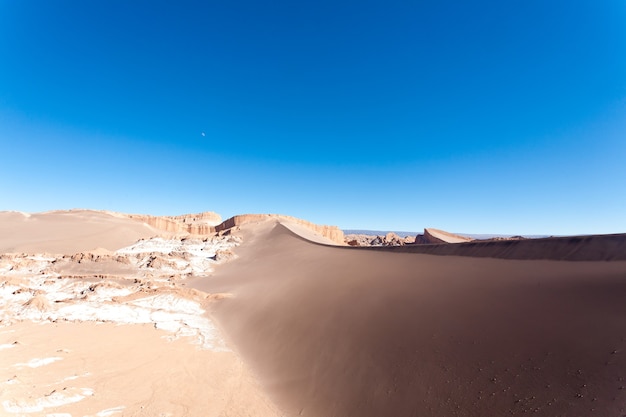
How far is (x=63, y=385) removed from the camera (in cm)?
557

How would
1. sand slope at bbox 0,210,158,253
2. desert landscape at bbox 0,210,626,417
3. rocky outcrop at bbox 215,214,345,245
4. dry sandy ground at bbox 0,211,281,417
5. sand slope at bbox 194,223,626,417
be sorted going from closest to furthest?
sand slope at bbox 194,223,626,417
desert landscape at bbox 0,210,626,417
dry sandy ground at bbox 0,211,281,417
sand slope at bbox 0,210,158,253
rocky outcrop at bbox 215,214,345,245

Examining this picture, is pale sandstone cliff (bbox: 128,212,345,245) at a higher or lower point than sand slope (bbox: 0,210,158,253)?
higher

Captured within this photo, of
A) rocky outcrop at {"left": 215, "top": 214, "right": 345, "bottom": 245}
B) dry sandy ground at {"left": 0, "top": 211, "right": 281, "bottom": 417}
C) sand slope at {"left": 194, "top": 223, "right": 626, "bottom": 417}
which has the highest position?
rocky outcrop at {"left": 215, "top": 214, "right": 345, "bottom": 245}

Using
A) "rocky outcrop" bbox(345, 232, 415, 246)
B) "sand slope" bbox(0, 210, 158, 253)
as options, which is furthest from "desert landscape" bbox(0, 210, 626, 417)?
"rocky outcrop" bbox(345, 232, 415, 246)

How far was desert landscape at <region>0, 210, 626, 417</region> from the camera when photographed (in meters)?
4.03

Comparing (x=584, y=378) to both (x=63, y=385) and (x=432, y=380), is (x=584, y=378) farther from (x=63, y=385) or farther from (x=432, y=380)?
(x=63, y=385)

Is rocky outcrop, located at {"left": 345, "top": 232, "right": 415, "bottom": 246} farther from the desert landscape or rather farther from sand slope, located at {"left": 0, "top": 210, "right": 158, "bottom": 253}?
sand slope, located at {"left": 0, "top": 210, "right": 158, "bottom": 253}

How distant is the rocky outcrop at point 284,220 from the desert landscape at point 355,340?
29.9m

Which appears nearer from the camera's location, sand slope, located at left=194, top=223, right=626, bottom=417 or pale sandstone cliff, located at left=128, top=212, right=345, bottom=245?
sand slope, located at left=194, top=223, right=626, bottom=417


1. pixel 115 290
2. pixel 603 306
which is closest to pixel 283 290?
pixel 115 290

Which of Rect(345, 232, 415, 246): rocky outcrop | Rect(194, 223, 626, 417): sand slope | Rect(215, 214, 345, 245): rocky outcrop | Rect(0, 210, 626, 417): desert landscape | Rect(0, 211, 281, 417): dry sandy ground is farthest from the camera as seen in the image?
Rect(345, 232, 415, 246): rocky outcrop

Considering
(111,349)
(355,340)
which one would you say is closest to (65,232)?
(111,349)

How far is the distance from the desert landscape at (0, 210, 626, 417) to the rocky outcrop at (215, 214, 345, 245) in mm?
29904

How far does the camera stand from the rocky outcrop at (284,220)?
44144 millimetres
